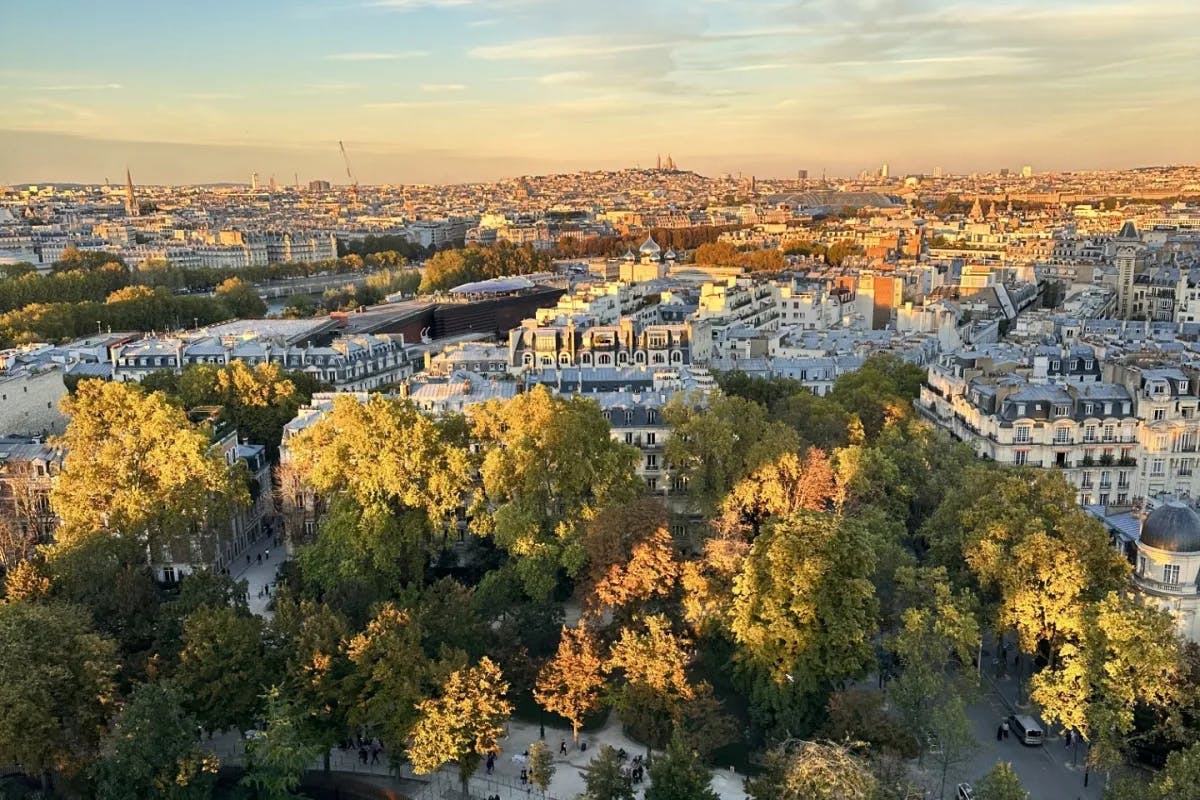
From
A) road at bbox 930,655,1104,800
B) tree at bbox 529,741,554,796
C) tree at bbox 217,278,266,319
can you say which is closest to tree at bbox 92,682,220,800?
tree at bbox 529,741,554,796

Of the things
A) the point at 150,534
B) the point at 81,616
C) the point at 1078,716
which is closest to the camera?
the point at 1078,716

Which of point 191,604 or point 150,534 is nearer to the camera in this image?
point 191,604

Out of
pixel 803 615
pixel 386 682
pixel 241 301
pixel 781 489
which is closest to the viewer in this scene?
pixel 386 682

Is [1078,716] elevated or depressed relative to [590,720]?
elevated

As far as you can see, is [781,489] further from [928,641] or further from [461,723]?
[461,723]

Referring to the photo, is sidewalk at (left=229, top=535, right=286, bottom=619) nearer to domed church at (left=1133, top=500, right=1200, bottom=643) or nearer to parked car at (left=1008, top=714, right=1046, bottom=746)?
parked car at (left=1008, top=714, right=1046, bottom=746)

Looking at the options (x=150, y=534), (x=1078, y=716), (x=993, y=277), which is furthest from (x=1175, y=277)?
(x=150, y=534)

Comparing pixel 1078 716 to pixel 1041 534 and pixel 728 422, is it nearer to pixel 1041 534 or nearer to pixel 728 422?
pixel 1041 534

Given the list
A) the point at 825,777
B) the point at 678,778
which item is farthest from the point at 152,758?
Answer: the point at 825,777

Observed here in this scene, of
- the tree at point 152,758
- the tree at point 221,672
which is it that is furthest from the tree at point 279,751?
the tree at point 152,758
